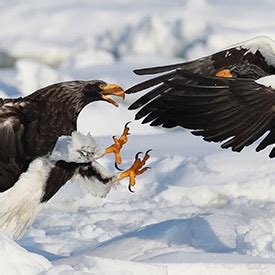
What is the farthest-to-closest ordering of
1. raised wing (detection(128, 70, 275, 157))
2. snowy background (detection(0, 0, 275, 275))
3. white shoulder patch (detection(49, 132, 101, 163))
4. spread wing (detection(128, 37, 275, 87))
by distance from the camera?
spread wing (detection(128, 37, 275, 87)), white shoulder patch (detection(49, 132, 101, 163)), raised wing (detection(128, 70, 275, 157)), snowy background (detection(0, 0, 275, 275))

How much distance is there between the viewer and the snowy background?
15.5 ft

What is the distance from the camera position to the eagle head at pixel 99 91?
214 inches

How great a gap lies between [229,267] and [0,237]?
2.89 ft

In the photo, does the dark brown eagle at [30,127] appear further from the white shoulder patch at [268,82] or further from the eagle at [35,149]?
the white shoulder patch at [268,82]

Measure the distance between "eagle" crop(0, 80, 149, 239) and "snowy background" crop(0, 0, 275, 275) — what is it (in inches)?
9.9

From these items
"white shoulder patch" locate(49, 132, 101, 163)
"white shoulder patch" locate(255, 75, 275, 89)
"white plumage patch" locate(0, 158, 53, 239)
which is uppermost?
"white shoulder patch" locate(255, 75, 275, 89)

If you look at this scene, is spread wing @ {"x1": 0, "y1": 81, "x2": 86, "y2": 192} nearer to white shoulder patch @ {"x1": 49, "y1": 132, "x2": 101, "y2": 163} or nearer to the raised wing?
white shoulder patch @ {"x1": 49, "y1": 132, "x2": 101, "y2": 163}

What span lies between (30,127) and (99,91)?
36 cm

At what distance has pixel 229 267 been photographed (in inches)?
180

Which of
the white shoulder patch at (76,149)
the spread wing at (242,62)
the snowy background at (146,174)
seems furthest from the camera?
the spread wing at (242,62)

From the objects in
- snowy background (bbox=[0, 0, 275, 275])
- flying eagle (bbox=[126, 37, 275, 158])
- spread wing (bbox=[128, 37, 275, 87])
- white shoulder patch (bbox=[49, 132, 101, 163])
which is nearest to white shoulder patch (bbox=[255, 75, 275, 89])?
flying eagle (bbox=[126, 37, 275, 158])

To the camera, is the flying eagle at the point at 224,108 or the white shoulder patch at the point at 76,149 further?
the white shoulder patch at the point at 76,149

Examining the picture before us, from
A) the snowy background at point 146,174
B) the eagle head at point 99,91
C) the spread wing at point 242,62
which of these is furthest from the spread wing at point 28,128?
the spread wing at point 242,62

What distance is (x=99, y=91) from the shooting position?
548cm
